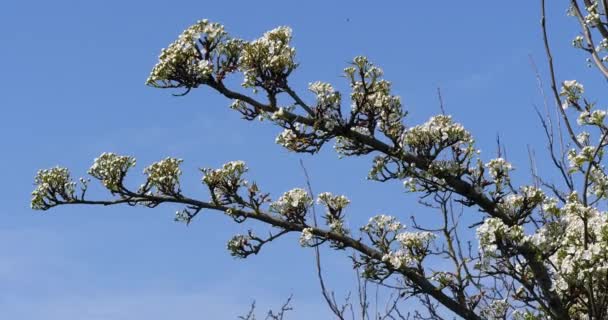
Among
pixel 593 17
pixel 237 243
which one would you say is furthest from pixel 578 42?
pixel 237 243

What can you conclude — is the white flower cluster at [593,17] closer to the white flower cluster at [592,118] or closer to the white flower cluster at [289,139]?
the white flower cluster at [592,118]

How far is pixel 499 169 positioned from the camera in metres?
7.13

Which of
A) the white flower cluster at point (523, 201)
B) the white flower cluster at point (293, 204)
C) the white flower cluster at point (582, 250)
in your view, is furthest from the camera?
the white flower cluster at point (293, 204)

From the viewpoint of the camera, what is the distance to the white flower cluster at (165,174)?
7539 millimetres

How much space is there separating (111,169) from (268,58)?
1.87 meters

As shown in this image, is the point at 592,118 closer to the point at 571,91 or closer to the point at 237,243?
the point at 571,91

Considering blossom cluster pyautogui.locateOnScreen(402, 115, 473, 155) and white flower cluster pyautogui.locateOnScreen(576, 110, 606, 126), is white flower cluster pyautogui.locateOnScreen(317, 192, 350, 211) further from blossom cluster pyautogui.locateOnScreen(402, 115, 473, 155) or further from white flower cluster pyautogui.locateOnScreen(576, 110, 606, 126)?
white flower cluster pyautogui.locateOnScreen(576, 110, 606, 126)

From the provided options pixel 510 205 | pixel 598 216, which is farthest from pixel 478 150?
Result: pixel 598 216

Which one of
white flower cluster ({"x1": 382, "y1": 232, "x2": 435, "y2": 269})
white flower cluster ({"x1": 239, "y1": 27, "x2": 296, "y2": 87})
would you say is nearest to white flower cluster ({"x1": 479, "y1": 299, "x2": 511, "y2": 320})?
white flower cluster ({"x1": 382, "y1": 232, "x2": 435, "y2": 269})

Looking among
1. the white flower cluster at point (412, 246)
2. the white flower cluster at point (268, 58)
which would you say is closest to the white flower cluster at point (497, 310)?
the white flower cluster at point (412, 246)

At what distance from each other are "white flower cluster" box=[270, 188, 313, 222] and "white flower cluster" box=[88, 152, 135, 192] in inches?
56.2

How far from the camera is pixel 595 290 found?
5.45 metres

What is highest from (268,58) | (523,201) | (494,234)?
(268,58)

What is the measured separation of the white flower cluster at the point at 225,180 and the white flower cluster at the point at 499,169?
7.42ft
